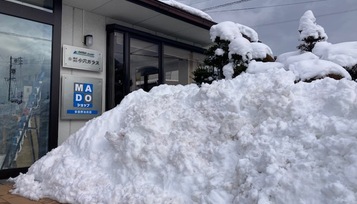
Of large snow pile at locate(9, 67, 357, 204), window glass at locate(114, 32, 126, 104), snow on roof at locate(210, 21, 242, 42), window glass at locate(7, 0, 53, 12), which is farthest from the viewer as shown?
window glass at locate(114, 32, 126, 104)

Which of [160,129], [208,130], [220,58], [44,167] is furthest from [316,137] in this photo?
[220,58]

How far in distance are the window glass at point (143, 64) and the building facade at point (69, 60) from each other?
2 centimetres

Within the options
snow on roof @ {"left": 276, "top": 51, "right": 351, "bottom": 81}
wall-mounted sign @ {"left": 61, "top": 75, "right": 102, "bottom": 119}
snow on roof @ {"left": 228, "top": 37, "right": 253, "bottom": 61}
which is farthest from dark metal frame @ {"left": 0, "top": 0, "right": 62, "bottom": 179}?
snow on roof @ {"left": 276, "top": 51, "right": 351, "bottom": 81}

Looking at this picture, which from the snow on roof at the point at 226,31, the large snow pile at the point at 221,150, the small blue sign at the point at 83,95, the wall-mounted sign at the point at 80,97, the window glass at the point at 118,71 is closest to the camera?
the large snow pile at the point at 221,150

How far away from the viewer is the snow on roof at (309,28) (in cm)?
629

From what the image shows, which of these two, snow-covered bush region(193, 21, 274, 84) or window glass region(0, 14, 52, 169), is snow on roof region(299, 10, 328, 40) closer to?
snow-covered bush region(193, 21, 274, 84)

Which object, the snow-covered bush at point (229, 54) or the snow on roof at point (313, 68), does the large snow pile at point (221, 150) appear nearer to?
the snow on roof at point (313, 68)

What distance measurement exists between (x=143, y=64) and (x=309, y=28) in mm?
3746

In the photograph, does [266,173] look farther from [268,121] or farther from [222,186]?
[268,121]

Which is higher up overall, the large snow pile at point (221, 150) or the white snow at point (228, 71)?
the white snow at point (228, 71)

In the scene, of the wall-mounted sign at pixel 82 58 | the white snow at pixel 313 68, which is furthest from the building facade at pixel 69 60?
the white snow at pixel 313 68

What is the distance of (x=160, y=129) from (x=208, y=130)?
570mm

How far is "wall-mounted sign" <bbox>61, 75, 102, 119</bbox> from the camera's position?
223 inches

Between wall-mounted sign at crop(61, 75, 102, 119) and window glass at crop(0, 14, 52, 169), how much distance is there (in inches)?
15.7
